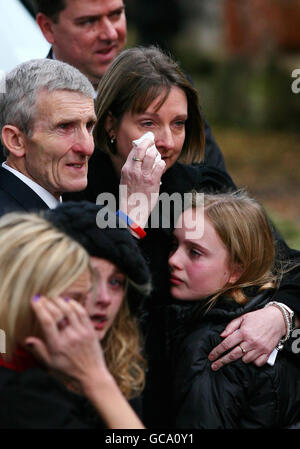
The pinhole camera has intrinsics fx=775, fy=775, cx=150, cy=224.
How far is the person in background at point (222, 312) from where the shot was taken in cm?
265

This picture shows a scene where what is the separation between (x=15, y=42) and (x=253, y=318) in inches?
92.8

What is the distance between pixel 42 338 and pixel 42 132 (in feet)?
3.02

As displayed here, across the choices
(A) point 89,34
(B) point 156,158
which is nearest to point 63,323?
(B) point 156,158

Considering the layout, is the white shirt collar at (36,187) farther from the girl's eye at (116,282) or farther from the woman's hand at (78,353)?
the woman's hand at (78,353)

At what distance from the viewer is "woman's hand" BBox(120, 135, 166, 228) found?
9.65 ft

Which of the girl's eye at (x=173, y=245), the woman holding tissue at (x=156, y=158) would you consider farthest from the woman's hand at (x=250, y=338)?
the girl's eye at (x=173, y=245)

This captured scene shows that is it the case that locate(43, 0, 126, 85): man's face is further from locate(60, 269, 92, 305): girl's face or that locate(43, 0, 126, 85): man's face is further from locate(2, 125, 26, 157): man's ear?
locate(60, 269, 92, 305): girl's face

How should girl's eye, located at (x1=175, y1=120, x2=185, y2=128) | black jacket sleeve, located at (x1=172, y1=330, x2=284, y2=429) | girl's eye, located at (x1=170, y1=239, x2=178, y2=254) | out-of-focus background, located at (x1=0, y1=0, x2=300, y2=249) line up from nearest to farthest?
1. black jacket sleeve, located at (x1=172, y1=330, x2=284, y2=429)
2. girl's eye, located at (x1=170, y1=239, x2=178, y2=254)
3. girl's eye, located at (x1=175, y1=120, x2=185, y2=128)
4. out-of-focus background, located at (x1=0, y1=0, x2=300, y2=249)

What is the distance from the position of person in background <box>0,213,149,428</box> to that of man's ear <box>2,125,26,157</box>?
0.63 meters

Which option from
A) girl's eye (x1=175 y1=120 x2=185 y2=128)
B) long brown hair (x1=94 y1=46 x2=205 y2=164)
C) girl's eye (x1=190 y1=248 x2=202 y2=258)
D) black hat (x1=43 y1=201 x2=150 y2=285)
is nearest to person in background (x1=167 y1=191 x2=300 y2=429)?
girl's eye (x1=190 y1=248 x2=202 y2=258)

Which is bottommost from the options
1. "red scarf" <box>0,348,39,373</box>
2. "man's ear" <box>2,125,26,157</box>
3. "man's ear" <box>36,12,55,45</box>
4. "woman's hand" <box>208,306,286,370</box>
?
"woman's hand" <box>208,306,286,370</box>

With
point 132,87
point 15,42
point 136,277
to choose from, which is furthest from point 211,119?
point 136,277

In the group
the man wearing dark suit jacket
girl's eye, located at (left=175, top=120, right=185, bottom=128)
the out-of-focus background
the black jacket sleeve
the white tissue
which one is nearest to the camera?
the black jacket sleeve

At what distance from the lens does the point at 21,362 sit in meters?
2.14
